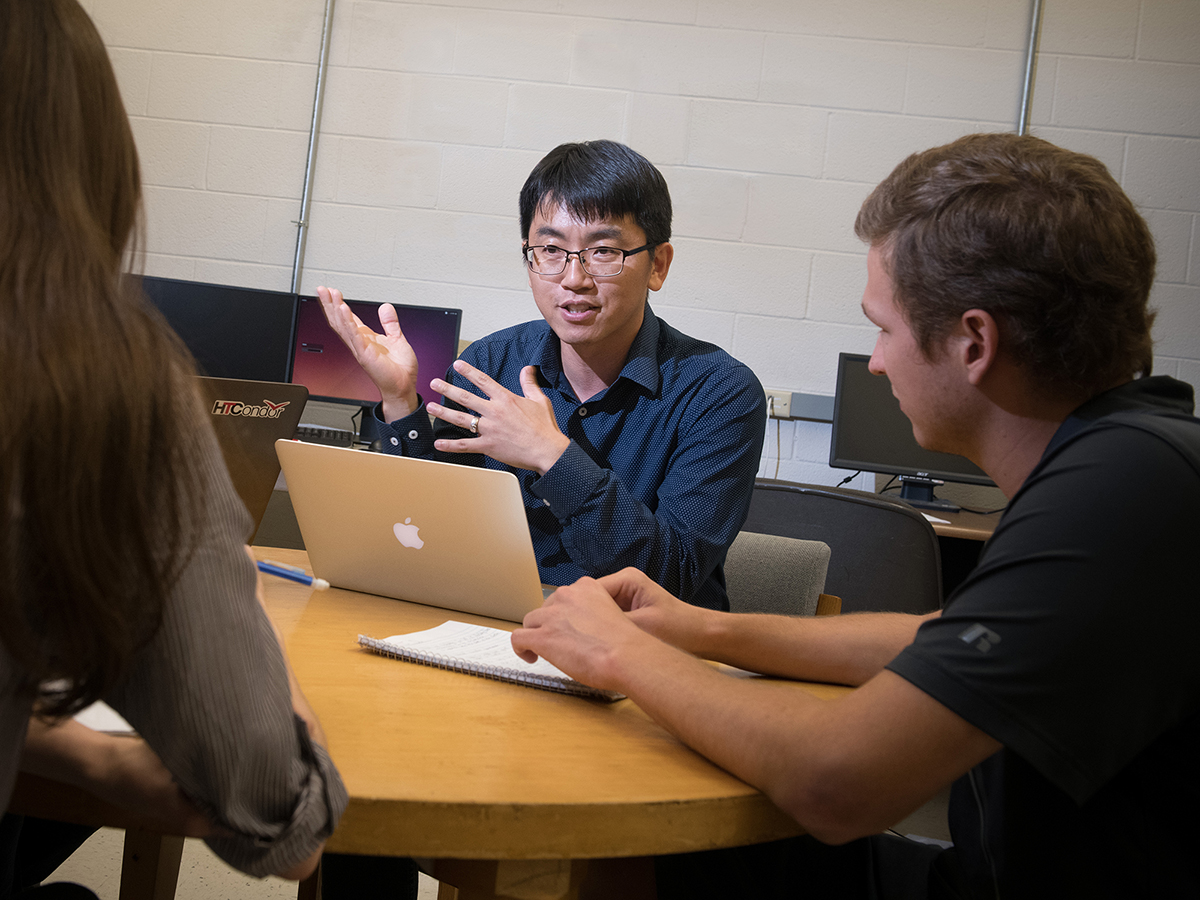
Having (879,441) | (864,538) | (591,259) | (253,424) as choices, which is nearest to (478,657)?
(253,424)

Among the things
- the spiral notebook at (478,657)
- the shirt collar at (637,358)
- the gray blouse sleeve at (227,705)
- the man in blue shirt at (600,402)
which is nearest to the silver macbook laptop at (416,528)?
the spiral notebook at (478,657)

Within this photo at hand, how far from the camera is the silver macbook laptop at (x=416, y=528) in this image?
103 centimetres

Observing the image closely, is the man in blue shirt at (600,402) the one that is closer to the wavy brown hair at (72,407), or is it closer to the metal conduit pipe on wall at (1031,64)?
the wavy brown hair at (72,407)

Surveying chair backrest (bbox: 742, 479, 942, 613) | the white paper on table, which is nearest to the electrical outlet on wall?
chair backrest (bbox: 742, 479, 942, 613)

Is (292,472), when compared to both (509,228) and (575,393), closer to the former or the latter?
(575,393)

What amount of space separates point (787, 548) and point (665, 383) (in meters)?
0.35

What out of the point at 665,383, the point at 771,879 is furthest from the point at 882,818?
the point at 665,383

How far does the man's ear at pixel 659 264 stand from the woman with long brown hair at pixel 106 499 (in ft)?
4.05

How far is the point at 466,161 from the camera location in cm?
A: 326

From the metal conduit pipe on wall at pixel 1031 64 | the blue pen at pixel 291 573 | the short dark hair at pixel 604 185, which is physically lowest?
the blue pen at pixel 291 573

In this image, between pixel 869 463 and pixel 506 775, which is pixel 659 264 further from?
pixel 869 463

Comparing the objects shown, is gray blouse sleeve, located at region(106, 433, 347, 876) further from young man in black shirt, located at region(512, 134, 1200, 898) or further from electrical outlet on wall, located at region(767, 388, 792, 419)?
electrical outlet on wall, located at region(767, 388, 792, 419)

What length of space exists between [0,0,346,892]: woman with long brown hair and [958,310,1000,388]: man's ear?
63 cm

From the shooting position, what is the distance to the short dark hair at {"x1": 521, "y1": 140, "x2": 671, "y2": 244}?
1.61 m
